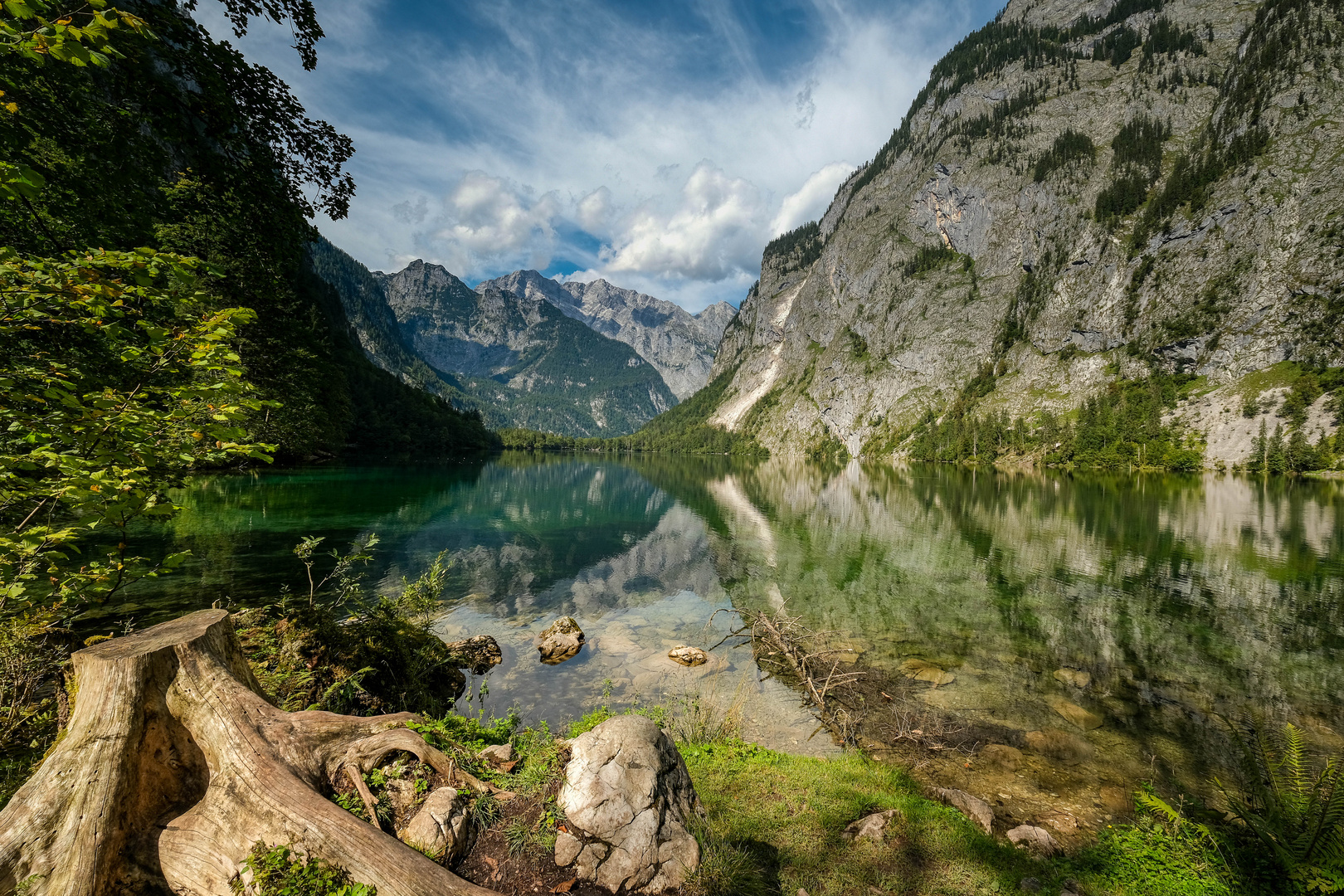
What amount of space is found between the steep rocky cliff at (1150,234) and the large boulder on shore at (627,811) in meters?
140

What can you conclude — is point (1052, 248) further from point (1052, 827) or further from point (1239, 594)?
point (1052, 827)

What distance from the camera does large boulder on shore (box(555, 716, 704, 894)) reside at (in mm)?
5121

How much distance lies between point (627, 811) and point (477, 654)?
36.3ft

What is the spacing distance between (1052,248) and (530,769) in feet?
699

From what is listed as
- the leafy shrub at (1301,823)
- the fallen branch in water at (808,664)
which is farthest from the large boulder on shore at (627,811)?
the fallen branch in water at (808,664)

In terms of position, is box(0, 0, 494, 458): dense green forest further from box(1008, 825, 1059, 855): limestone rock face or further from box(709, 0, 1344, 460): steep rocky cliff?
box(709, 0, 1344, 460): steep rocky cliff

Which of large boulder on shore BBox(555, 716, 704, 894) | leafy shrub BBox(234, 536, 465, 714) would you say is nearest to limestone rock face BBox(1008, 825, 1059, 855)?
large boulder on shore BBox(555, 716, 704, 894)

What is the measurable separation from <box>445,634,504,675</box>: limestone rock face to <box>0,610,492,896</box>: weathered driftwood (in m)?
9.69

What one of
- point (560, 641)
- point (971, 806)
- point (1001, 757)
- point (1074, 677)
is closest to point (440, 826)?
point (971, 806)

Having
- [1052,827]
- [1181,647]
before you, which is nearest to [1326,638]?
[1181,647]

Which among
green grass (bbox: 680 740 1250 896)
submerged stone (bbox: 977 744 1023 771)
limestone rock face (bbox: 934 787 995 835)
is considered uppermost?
green grass (bbox: 680 740 1250 896)

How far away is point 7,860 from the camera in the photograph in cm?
369

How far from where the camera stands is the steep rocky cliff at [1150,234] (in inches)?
4341

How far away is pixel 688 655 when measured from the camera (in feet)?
51.9
